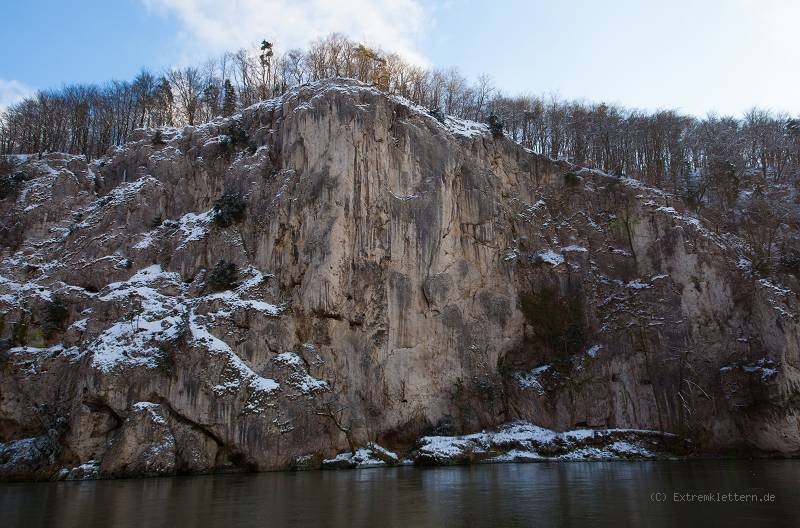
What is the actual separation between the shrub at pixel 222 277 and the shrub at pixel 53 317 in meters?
10.8

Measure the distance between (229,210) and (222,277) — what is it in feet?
21.7

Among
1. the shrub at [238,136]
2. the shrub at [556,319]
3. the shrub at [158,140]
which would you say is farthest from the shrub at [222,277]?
the shrub at [556,319]

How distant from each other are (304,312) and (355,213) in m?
9.32

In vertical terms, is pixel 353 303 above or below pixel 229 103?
below

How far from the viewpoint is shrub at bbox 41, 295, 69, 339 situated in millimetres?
41125

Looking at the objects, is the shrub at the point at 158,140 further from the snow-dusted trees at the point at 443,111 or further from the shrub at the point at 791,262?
the shrub at the point at 791,262

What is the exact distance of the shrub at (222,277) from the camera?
42.5m

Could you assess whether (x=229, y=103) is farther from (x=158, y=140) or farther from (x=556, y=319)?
(x=556, y=319)

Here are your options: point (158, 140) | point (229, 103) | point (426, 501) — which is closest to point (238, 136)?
point (158, 140)

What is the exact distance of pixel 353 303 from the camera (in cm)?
4312

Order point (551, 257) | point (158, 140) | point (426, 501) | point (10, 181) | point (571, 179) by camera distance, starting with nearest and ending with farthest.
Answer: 1. point (426, 501)
2. point (551, 257)
3. point (10, 181)
4. point (158, 140)
5. point (571, 179)

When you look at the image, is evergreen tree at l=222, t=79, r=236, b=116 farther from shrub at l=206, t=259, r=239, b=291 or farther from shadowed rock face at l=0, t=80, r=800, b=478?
shrub at l=206, t=259, r=239, b=291

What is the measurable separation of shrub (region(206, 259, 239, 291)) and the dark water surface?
16490 millimetres

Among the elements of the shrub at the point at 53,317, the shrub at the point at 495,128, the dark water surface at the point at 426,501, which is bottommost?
the dark water surface at the point at 426,501
